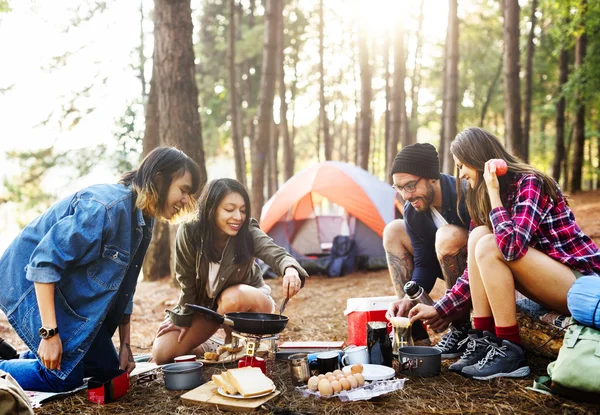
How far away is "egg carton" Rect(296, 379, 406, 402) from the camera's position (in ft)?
8.26

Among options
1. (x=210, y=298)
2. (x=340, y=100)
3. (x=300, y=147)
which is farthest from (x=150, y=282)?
(x=300, y=147)

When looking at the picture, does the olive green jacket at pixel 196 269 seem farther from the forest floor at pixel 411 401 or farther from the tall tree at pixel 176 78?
the tall tree at pixel 176 78

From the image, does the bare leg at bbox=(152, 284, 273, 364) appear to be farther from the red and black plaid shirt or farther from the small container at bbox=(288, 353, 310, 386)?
the red and black plaid shirt

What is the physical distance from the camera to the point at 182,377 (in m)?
2.82

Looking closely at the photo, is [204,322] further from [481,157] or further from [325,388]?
[481,157]

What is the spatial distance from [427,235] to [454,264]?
0.34m

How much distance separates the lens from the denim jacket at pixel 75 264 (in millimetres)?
2629

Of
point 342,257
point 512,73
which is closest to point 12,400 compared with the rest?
point 342,257

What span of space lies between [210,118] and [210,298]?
39.5 ft

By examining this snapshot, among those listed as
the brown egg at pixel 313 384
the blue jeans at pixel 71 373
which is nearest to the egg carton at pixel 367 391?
the brown egg at pixel 313 384

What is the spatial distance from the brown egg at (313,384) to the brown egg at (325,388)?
2.2 inches

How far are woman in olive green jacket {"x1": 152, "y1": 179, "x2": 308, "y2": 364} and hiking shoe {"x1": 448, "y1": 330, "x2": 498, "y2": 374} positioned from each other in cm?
116

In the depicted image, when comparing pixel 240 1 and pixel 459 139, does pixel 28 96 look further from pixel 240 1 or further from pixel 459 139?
pixel 459 139

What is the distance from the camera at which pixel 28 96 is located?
36.9 ft
